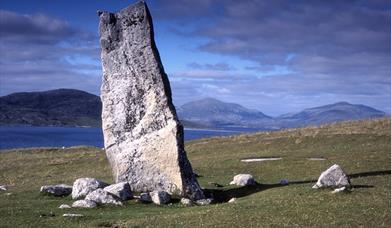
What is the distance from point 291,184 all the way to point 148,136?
1013cm

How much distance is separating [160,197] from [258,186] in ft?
27.2

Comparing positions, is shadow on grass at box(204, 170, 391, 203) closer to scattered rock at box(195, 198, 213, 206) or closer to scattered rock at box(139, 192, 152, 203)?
scattered rock at box(195, 198, 213, 206)

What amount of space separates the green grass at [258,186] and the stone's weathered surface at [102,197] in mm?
690

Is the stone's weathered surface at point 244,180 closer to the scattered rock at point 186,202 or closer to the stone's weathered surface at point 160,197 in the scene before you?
the scattered rock at point 186,202

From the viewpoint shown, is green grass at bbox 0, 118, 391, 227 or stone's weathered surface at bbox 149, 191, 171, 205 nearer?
green grass at bbox 0, 118, 391, 227

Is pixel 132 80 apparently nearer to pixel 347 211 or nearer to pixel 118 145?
pixel 118 145

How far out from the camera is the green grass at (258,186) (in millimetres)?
23594

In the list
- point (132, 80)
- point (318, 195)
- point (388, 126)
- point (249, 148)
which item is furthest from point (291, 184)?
point (388, 126)

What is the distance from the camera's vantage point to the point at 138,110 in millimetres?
34375

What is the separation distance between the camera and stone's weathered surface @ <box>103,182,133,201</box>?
100 feet

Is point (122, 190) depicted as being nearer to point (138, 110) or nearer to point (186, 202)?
point (186, 202)

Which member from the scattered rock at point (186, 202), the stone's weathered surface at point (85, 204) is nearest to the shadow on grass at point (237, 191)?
the scattered rock at point (186, 202)

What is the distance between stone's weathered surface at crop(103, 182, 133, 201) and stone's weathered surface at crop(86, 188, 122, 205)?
691 mm

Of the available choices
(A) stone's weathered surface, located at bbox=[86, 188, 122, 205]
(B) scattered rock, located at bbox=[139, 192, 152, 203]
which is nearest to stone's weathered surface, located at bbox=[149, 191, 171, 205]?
(B) scattered rock, located at bbox=[139, 192, 152, 203]
